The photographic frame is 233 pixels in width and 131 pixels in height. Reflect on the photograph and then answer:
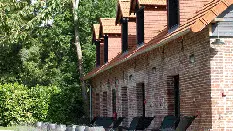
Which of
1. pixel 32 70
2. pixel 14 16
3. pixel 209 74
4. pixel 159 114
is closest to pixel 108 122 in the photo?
pixel 159 114

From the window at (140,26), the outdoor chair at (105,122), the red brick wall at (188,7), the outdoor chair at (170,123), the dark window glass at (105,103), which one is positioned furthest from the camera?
the dark window glass at (105,103)

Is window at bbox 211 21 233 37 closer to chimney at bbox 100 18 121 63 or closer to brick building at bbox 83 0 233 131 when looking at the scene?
brick building at bbox 83 0 233 131

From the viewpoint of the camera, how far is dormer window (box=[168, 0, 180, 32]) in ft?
47.8

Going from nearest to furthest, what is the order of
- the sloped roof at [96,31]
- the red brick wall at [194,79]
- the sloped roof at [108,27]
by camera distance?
the red brick wall at [194,79] → the sloped roof at [108,27] → the sloped roof at [96,31]

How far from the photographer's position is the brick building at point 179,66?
432 inches

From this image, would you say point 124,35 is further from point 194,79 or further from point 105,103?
point 194,79

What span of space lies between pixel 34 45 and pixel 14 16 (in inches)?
279

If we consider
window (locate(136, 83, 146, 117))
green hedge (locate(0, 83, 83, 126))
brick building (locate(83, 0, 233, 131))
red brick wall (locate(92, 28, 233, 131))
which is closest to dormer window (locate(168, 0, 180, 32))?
brick building (locate(83, 0, 233, 131))

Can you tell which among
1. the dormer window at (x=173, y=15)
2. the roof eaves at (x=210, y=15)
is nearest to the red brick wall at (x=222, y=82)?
the roof eaves at (x=210, y=15)

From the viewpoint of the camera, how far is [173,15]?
14914 mm

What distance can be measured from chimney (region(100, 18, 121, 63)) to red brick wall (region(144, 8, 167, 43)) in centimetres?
725

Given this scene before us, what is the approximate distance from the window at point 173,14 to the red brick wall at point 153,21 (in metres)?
2.91

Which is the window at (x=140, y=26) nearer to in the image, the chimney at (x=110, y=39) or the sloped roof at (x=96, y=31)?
the chimney at (x=110, y=39)

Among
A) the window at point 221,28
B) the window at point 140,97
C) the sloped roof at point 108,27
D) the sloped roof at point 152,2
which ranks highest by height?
the sloped roof at point 108,27
